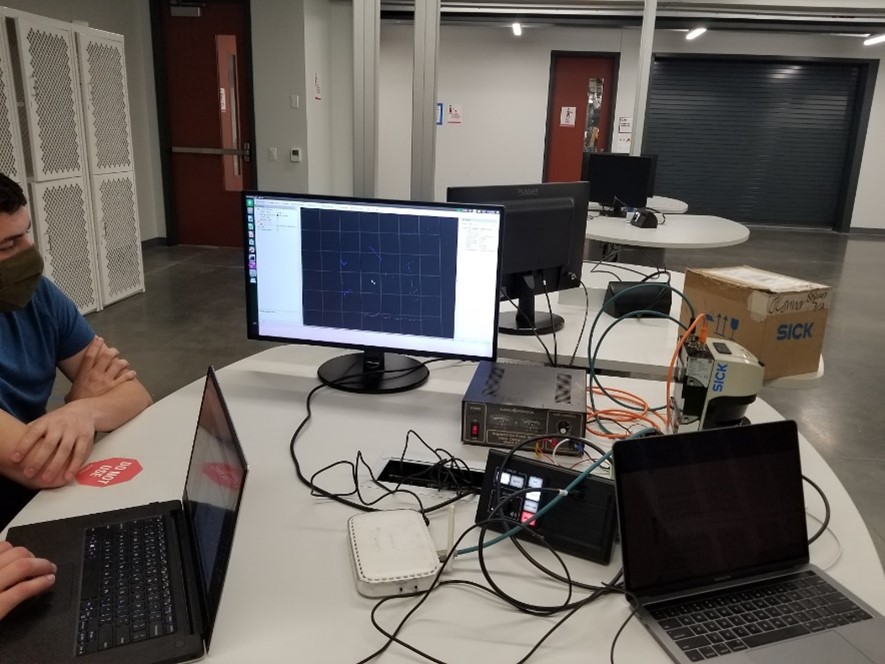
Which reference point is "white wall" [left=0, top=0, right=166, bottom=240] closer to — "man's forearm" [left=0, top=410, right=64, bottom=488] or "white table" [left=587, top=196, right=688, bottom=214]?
"white table" [left=587, top=196, right=688, bottom=214]

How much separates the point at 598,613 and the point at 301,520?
19.2 inches

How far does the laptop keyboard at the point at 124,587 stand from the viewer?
83 cm

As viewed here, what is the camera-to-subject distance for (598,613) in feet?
3.00

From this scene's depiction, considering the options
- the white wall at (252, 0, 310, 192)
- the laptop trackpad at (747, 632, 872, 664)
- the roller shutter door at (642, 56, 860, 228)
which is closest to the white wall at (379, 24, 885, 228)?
the roller shutter door at (642, 56, 860, 228)

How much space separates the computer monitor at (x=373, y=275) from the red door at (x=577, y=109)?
7.39 metres

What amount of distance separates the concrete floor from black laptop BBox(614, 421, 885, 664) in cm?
111

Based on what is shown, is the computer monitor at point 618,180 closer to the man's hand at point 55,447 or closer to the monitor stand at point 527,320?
the monitor stand at point 527,320

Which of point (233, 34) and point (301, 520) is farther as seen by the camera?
point (233, 34)

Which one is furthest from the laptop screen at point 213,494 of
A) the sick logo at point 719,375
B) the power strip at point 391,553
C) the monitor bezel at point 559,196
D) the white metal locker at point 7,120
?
the white metal locker at point 7,120

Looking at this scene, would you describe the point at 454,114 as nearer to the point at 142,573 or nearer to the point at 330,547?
the point at 330,547

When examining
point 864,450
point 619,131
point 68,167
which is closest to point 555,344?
point 864,450

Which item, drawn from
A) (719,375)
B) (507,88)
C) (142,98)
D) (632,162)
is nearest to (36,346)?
(719,375)

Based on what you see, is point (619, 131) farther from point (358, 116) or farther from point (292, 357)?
point (292, 357)

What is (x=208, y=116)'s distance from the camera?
253 inches
